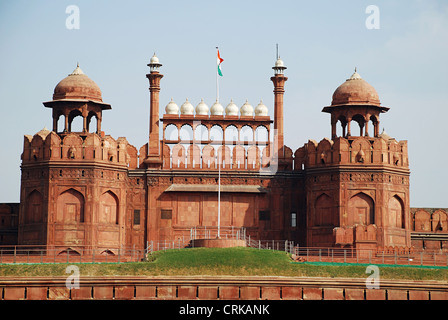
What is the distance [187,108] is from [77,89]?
8.43m

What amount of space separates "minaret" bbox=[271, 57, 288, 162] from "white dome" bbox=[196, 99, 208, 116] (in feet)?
17.4

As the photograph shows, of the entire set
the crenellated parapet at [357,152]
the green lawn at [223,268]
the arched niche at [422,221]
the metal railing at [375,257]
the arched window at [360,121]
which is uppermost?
the arched window at [360,121]

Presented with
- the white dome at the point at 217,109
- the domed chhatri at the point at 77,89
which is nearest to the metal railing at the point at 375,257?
the white dome at the point at 217,109

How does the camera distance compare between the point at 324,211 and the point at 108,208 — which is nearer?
the point at 108,208

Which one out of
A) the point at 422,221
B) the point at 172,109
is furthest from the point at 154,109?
the point at 422,221

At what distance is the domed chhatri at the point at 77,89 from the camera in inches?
3117

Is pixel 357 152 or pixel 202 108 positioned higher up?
pixel 202 108

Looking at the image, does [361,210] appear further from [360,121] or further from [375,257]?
[360,121]

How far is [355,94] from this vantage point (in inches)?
3155

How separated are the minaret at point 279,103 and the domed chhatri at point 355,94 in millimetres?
3970

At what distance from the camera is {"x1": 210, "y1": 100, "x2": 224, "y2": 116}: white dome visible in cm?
8181

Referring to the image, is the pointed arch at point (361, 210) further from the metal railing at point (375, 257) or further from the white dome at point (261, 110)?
the white dome at point (261, 110)

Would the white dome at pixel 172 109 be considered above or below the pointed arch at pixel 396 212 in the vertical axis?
above
